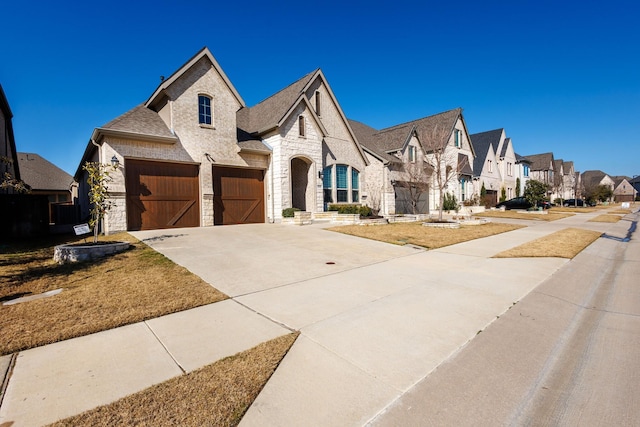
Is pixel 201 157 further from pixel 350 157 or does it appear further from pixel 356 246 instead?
pixel 350 157

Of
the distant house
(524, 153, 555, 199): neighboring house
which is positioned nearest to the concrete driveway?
the distant house

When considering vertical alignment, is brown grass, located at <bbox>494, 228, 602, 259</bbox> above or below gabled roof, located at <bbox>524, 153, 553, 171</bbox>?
below

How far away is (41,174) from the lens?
30781 mm

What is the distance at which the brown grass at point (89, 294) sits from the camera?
149 inches

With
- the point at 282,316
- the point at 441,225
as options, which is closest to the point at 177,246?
the point at 282,316

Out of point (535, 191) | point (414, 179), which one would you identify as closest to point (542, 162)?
point (535, 191)

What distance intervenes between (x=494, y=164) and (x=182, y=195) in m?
37.6

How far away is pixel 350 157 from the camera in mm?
20984

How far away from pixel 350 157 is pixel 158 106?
39.3 ft

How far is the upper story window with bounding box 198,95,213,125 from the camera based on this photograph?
47.6ft

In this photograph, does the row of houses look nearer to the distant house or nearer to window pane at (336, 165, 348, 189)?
window pane at (336, 165, 348, 189)

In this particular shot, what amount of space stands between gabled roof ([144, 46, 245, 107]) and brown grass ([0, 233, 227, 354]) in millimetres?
8722

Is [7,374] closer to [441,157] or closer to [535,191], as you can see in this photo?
[441,157]

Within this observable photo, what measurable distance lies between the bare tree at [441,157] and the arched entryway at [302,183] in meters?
7.63
